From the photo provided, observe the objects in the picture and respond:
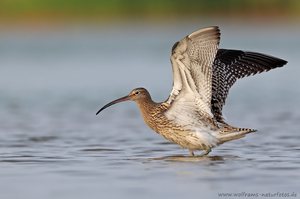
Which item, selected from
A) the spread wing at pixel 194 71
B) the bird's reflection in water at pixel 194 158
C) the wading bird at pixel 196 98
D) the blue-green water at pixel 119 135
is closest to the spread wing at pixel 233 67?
the wading bird at pixel 196 98

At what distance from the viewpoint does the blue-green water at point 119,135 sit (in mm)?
8992

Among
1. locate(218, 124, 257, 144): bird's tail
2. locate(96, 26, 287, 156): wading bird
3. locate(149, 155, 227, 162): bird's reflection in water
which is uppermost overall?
locate(96, 26, 287, 156): wading bird

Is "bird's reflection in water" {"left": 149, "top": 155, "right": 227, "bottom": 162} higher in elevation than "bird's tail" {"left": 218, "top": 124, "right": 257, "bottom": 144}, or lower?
lower

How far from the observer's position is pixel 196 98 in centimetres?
1109

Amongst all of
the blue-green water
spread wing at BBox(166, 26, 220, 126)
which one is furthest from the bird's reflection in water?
spread wing at BBox(166, 26, 220, 126)

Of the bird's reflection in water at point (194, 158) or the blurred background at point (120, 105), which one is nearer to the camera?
the blurred background at point (120, 105)

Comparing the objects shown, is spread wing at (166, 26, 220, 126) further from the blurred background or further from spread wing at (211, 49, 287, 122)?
spread wing at (211, 49, 287, 122)

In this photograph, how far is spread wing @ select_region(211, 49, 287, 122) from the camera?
12305 millimetres

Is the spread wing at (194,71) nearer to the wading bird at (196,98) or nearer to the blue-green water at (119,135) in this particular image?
the wading bird at (196,98)

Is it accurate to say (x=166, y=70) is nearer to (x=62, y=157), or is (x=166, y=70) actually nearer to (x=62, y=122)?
(x=62, y=122)

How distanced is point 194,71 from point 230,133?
0.89 metres

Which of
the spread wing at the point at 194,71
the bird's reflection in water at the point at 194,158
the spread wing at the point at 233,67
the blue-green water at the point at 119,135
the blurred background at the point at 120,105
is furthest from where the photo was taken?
the spread wing at the point at 233,67

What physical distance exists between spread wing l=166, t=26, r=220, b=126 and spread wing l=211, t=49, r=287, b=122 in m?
0.98

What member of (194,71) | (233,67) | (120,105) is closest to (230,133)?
(194,71)
